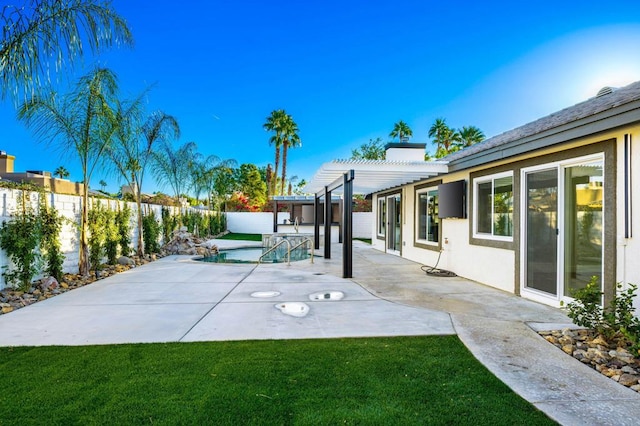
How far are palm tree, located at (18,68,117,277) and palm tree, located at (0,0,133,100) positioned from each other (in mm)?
4150

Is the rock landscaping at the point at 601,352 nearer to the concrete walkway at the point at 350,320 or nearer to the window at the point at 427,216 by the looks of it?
the concrete walkway at the point at 350,320

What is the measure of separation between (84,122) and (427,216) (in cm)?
983

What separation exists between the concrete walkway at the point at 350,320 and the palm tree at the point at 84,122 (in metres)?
2.44

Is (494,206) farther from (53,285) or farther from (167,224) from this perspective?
(167,224)

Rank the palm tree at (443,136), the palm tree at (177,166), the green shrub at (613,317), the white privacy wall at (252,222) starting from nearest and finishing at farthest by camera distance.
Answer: the green shrub at (613,317), the palm tree at (177,166), the white privacy wall at (252,222), the palm tree at (443,136)

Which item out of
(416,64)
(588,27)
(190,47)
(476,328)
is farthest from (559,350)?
(190,47)

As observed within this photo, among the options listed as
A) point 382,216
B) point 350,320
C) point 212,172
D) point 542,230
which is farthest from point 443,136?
point 350,320

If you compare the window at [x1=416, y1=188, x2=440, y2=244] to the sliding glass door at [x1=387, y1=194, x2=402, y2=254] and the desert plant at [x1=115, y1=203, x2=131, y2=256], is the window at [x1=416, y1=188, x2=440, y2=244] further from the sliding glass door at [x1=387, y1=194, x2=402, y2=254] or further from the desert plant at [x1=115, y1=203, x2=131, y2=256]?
the desert plant at [x1=115, y1=203, x2=131, y2=256]

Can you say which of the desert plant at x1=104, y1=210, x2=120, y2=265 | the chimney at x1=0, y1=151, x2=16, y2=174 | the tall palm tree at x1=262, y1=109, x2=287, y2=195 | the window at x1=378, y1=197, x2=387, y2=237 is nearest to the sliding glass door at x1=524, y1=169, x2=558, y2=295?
the window at x1=378, y1=197, x2=387, y2=237

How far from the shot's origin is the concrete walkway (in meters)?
3.21

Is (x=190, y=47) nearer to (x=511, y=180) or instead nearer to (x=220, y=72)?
(x=220, y=72)

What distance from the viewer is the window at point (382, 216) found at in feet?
53.4

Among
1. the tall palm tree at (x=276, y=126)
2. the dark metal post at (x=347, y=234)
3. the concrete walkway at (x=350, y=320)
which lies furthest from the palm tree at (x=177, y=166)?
the tall palm tree at (x=276, y=126)

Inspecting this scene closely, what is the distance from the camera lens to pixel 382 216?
16812 mm
